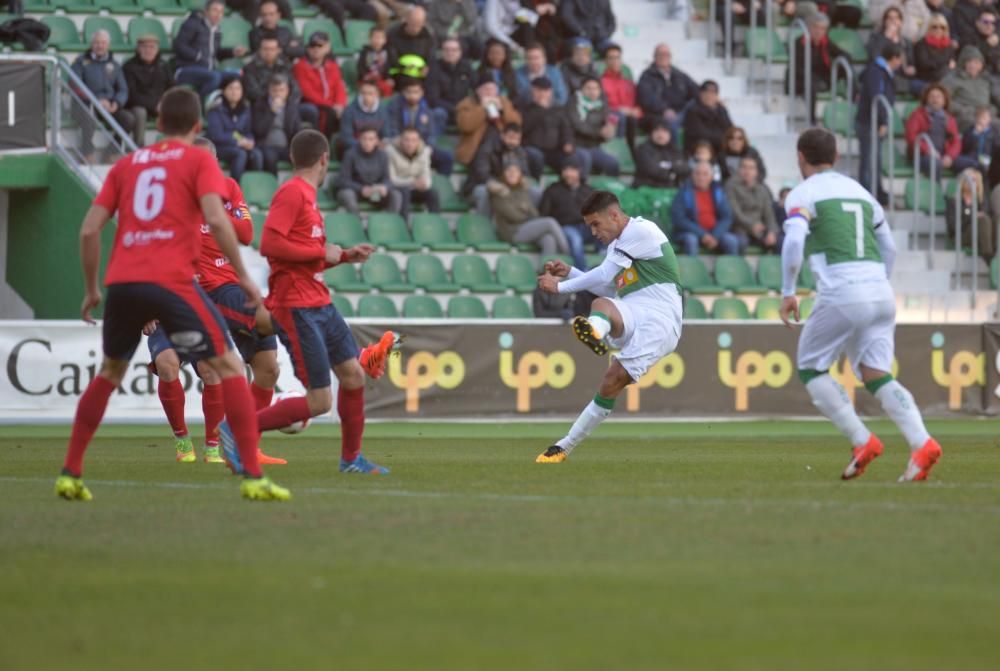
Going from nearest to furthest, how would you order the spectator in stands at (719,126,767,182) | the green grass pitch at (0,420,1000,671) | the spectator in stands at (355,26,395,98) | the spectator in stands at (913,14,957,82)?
the green grass pitch at (0,420,1000,671) → the spectator in stands at (355,26,395,98) → the spectator in stands at (719,126,767,182) → the spectator in stands at (913,14,957,82)

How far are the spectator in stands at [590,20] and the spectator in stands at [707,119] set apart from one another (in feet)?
6.06

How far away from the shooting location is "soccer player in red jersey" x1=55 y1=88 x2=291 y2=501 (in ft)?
26.8

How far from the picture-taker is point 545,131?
24.0 m

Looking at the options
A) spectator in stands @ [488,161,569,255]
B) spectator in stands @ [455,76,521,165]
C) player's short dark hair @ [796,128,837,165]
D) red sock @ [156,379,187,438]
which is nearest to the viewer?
player's short dark hair @ [796,128,837,165]

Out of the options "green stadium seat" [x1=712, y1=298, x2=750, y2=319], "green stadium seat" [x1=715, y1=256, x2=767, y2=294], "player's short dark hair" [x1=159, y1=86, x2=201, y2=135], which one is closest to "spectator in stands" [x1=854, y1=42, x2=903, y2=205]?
"green stadium seat" [x1=715, y1=256, x2=767, y2=294]

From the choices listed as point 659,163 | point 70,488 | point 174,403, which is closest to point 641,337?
point 174,403

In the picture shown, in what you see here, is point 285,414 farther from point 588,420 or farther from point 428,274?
point 428,274

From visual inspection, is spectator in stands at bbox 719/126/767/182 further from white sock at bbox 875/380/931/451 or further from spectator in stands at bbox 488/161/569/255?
white sock at bbox 875/380/931/451

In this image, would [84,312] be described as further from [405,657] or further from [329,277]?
[329,277]

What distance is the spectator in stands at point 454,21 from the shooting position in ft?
82.8

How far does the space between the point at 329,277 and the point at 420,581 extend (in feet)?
55.2

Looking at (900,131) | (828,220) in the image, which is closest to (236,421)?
(828,220)

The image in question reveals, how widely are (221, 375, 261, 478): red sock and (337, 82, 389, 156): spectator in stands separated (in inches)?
578

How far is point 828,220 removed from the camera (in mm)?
9992
